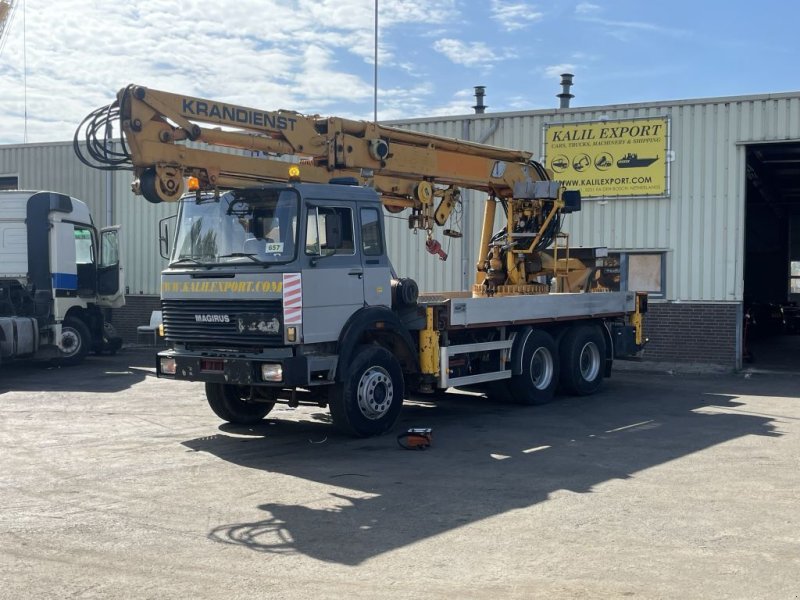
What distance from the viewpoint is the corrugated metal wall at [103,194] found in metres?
26.0

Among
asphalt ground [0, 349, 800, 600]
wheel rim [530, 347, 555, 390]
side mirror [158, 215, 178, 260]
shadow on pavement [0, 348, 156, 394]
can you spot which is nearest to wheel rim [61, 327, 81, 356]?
shadow on pavement [0, 348, 156, 394]

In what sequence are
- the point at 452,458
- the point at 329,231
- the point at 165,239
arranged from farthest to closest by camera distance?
the point at 165,239 → the point at 329,231 → the point at 452,458

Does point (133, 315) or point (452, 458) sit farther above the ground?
point (133, 315)

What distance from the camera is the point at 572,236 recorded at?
70.2 feet

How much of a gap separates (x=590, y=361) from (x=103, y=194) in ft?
55.2

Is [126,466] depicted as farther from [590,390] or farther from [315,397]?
[590,390]

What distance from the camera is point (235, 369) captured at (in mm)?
10156

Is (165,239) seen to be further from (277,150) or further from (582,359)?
(582,359)

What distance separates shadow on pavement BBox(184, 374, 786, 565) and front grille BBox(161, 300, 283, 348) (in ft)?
4.01

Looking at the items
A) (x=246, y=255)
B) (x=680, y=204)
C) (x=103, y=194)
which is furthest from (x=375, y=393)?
(x=103, y=194)

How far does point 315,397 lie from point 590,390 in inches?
230

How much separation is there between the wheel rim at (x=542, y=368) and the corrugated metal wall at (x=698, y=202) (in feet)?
23.1

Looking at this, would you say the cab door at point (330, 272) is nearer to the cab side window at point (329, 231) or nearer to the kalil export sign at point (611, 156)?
the cab side window at point (329, 231)

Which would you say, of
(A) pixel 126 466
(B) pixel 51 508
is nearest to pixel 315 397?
(A) pixel 126 466
